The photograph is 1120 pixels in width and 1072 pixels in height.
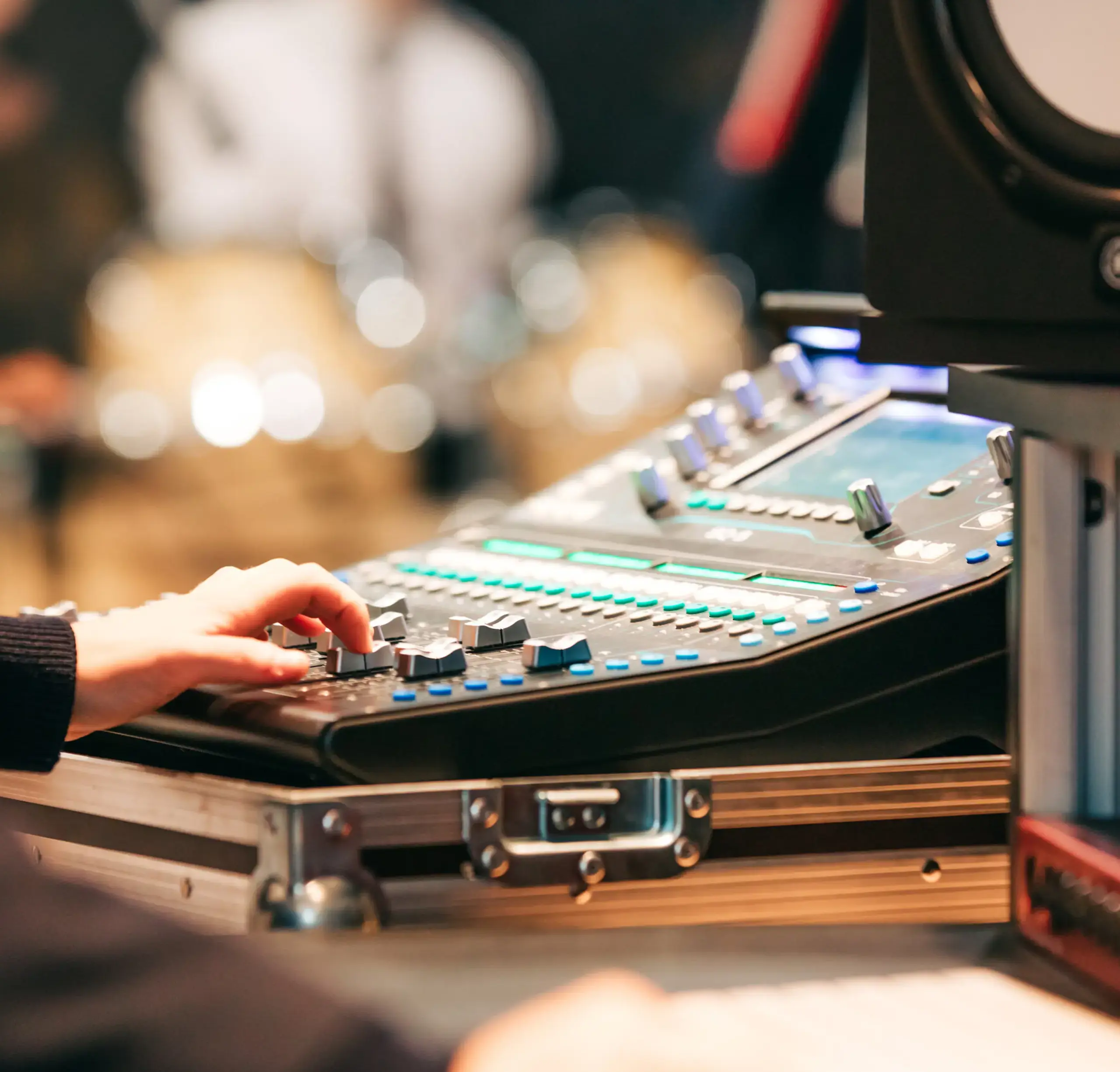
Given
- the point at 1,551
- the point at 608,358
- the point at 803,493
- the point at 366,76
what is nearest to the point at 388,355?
the point at 608,358

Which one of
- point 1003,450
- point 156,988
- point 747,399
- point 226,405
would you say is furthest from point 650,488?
point 226,405

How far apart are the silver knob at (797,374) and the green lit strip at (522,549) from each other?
0.26 meters

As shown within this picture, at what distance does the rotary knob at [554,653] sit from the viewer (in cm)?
81

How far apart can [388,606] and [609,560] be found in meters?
0.17

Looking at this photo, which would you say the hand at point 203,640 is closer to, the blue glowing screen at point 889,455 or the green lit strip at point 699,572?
the green lit strip at point 699,572

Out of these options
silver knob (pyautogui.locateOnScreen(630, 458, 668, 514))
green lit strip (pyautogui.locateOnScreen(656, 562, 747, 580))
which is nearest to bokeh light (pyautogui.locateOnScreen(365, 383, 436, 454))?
silver knob (pyautogui.locateOnScreen(630, 458, 668, 514))

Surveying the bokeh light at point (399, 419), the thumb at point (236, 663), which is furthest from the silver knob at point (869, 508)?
the bokeh light at point (399, 419)

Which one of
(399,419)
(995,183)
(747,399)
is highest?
(995,183)

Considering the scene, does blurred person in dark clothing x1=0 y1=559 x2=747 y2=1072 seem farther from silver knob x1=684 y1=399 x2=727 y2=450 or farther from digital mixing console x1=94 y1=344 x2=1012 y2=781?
silver knob x1=684 y1=399 x2=727 y2=450

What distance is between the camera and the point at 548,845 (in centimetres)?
78

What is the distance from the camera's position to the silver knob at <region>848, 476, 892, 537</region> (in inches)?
38.0

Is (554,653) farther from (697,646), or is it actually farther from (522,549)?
(522,549)

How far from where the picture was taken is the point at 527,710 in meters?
0.78

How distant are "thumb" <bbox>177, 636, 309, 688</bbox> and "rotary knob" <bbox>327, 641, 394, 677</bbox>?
0.08 ft
